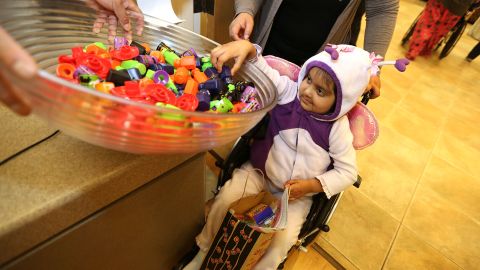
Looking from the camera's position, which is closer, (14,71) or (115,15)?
(14,71)

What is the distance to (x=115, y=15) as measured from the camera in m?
0.71

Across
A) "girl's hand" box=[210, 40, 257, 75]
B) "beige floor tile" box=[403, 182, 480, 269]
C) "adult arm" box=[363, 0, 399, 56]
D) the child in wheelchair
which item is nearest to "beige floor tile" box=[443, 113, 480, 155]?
"beige floor tile" box=[403, 182, 480, 269]

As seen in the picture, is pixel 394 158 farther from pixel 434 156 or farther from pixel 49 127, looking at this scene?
pixel 49 127

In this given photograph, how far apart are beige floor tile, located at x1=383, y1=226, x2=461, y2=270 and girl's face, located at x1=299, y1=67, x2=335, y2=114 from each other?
0.92 meters

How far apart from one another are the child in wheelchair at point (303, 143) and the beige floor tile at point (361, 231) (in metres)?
0.50

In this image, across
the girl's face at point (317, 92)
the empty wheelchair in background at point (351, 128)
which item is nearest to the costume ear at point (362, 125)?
the empty wheelchair in background at point (351, 128)

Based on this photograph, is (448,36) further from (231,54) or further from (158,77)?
(158,77)

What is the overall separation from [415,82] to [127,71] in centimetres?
289

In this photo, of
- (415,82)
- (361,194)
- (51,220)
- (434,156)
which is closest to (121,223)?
(51,220)

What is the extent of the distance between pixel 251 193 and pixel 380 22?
798mm

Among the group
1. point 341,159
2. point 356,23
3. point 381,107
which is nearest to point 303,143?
point 341,159

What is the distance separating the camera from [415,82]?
2691mm

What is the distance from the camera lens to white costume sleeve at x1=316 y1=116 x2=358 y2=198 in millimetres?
892

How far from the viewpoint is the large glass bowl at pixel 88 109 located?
32cm
